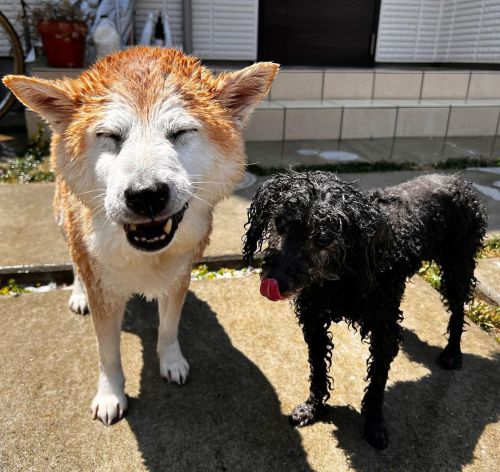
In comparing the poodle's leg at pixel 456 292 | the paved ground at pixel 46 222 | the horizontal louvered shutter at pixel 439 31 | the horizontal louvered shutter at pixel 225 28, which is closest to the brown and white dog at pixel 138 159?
the poodle's leg at pixel 456 292

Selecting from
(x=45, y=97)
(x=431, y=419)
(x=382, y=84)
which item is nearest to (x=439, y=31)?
(x=382, y=84)

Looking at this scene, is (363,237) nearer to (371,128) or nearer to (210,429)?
(210,429)

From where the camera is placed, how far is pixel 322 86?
8062 mm

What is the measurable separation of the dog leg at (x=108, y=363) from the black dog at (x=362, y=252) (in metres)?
0.77

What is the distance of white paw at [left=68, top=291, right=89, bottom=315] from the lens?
288 cm

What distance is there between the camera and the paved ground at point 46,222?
353 centimetres

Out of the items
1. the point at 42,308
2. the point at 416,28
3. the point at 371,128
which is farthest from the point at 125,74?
the point at 416,28

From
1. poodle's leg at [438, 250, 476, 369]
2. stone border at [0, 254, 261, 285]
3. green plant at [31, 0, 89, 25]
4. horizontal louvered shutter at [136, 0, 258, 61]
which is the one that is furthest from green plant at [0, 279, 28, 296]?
horizontal louvered shutter at [136, 0, 258, 61]

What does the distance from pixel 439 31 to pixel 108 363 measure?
10812 mm

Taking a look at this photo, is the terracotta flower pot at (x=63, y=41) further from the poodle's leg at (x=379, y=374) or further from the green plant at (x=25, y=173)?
the poodle's leg at (x=379, y=374)

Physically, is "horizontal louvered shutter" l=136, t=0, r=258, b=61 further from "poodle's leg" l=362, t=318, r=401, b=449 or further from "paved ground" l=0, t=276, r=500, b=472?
"poodle's leg" l=362, t=318, r=401, b=449

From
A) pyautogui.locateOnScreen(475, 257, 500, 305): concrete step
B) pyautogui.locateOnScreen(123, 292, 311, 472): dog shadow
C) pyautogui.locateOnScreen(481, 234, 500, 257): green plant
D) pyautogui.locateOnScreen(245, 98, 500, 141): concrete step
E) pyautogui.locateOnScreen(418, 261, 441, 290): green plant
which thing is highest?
pyautogui.locateOnScreen(245, 98, 500, 141): concrete step

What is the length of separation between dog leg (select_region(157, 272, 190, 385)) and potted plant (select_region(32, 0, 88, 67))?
17.3ft

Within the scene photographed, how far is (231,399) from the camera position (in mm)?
2311
